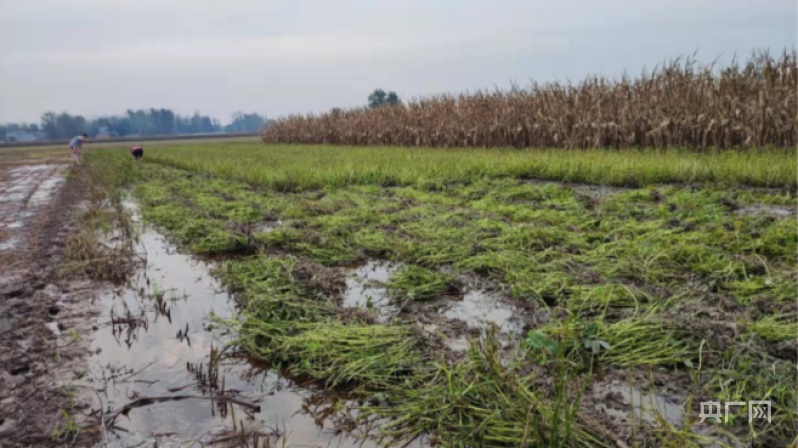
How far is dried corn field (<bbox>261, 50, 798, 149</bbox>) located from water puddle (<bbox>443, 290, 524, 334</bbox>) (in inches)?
323

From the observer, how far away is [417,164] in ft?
34.4

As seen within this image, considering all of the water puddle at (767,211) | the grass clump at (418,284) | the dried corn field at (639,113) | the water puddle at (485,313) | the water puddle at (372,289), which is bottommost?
the water puddle at (485,313)

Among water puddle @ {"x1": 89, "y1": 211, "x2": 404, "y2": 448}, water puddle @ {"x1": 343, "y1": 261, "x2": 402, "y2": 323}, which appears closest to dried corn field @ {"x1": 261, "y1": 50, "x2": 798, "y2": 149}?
water puddle @ {"x1": 343, "y1": 261, "x2": 402, "y2": 323}

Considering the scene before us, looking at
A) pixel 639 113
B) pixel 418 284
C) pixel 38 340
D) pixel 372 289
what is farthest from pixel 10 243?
Result: pixel 639 113

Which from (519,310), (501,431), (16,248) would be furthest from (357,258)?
(16,248)

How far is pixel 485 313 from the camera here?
3207 millimetres

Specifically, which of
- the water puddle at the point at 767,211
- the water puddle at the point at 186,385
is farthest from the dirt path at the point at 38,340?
the water puddle at the point at 767,211

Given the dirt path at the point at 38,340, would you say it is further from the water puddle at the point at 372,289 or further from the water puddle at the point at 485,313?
the water puddle at the point at 485,313

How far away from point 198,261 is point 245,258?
22.8 inches

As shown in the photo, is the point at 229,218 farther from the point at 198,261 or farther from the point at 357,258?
the point at 357,258

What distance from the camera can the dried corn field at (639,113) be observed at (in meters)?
9.18

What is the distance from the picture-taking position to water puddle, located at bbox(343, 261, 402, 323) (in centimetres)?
336

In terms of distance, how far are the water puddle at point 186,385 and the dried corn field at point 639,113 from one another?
9635mm

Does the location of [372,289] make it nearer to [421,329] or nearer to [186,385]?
[421,329]
